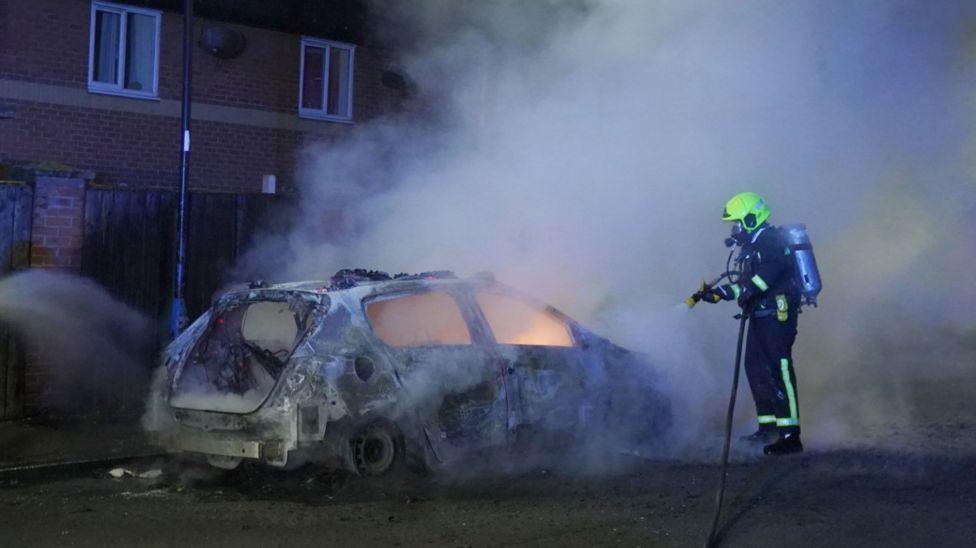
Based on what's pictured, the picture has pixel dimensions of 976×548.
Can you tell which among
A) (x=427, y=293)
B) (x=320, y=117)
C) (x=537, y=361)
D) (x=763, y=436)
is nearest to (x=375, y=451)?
(x=427, y=293)

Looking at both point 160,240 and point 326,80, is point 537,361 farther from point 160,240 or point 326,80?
point 326,80

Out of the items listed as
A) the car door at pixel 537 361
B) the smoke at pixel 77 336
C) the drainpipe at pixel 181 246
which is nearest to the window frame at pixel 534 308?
the car door at pixel 537 361

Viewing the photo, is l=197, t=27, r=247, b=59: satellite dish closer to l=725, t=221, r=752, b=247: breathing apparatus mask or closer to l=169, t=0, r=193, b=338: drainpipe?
l=169, t=0, r=193, b=338: drainpipe

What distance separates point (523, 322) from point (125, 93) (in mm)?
7664

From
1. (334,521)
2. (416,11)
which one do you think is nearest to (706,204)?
(416,11)

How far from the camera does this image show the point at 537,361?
22.1ft

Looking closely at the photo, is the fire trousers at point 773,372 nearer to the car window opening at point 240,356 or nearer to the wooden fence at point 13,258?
the car window opening at point 240,356

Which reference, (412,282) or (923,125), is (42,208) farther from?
(923,125)

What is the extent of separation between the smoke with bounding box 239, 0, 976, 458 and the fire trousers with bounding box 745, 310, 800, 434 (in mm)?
880

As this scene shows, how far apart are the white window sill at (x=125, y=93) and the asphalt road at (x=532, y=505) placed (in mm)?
6626

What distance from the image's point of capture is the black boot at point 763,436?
23.1 ft

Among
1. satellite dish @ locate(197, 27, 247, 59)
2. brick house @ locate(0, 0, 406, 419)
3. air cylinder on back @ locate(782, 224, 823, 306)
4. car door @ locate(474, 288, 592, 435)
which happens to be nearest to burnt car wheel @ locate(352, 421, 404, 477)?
car door @ locate(474, 288, 592, 435)

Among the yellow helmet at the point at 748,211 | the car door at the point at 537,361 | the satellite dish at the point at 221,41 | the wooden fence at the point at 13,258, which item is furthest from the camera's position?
the satellite dish at the point at 221,41

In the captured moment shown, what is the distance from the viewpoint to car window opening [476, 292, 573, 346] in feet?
23.1
